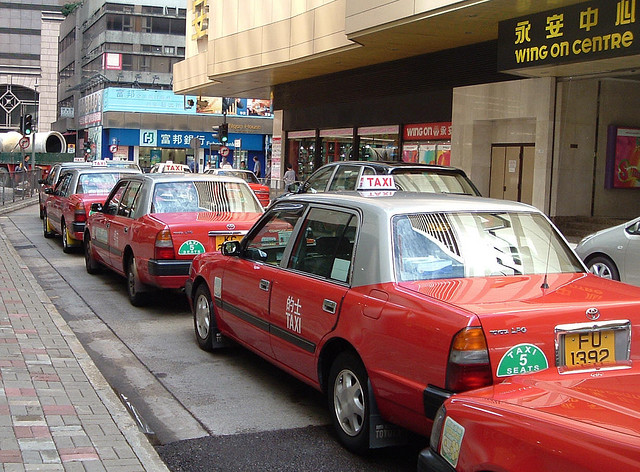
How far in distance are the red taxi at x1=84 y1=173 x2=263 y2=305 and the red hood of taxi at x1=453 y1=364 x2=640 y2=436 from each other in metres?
5.88

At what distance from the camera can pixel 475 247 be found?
16.4 ft

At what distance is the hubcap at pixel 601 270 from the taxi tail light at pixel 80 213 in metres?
8.61

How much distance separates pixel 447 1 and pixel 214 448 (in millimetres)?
13840

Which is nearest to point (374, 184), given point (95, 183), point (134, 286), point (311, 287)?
point (311, 287)

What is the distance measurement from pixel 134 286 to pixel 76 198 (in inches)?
223

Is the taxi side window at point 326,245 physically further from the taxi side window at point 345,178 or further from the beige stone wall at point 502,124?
the beige stone wall at point 502,124

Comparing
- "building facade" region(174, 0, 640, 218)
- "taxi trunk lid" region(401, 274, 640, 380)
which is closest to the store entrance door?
"building facade" region(174, 0, 640, 218)

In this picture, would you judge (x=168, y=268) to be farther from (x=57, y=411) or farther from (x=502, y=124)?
(x=502, y=124)

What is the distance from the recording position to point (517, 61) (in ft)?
59.7

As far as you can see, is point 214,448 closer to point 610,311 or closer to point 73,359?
point 73,359

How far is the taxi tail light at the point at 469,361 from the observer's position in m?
3.99

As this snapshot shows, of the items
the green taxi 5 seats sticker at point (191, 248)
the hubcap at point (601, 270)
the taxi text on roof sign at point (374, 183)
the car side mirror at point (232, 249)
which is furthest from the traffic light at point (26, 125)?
the taxi text on roof sign at point (374, 183)

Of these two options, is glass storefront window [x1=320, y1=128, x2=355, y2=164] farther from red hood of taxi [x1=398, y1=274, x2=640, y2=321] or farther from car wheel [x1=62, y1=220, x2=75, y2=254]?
red hood of taxi [x1=398, y1=274, x2=640, y2=321]

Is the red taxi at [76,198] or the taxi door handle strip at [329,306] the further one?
the red taxi at [76,198]
